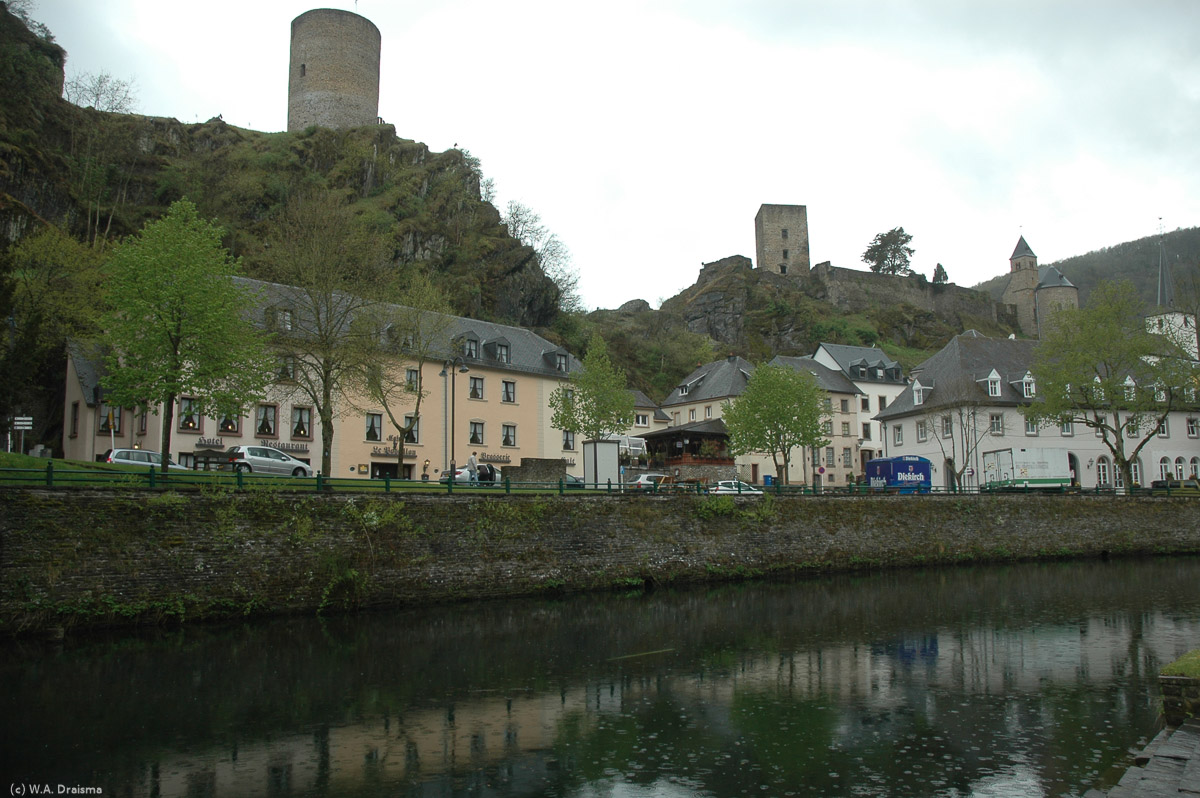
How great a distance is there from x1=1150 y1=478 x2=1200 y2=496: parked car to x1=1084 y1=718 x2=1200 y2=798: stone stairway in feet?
136

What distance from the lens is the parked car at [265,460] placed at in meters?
31.5

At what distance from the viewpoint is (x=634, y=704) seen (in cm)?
1420

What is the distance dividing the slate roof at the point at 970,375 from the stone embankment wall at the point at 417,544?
15.9m

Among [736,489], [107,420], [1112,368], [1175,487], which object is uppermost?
[1112,368]

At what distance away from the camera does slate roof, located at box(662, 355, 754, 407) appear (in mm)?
71312

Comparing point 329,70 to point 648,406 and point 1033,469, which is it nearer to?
point 648,406

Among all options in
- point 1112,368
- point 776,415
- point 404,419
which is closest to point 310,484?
point 404,419

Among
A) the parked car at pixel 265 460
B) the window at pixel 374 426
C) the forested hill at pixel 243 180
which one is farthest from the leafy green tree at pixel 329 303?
the forested hill at pixel 243 180

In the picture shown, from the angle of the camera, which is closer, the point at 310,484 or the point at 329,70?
the point at 310,484

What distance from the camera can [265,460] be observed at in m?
32.1

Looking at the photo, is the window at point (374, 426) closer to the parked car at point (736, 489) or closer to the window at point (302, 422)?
the window at point (302, 422)

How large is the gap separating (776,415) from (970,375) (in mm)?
15677

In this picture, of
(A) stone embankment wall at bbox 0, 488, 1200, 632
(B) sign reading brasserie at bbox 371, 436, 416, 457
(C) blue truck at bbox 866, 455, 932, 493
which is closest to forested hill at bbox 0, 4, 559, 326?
(B) sign reading brasserie at bbox 371, 436, 416, 457

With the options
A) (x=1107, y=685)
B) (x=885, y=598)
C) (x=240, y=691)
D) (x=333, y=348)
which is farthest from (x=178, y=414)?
(x=1107, y=685)
